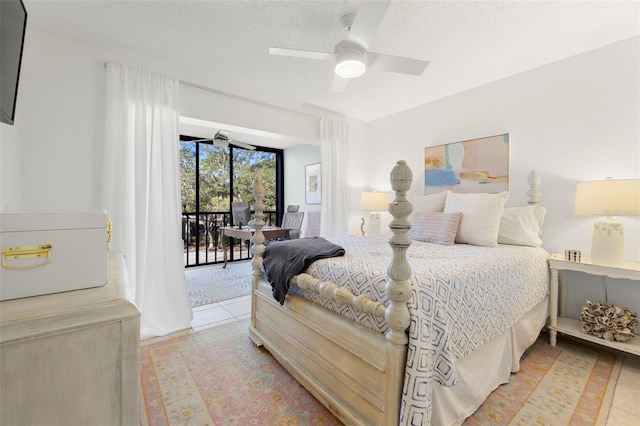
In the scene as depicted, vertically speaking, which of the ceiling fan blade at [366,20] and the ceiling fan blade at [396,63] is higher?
the ceiling fan blade at [366,20]

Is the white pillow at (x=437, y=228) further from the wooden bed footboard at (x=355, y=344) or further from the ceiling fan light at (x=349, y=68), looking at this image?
the ceiling fan light at (x=349, y=68)

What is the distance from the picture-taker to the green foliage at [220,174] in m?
5.11

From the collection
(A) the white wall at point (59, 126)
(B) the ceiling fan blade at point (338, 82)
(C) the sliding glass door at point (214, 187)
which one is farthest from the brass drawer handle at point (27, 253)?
(C) the sliding glass door at point (214, 187)

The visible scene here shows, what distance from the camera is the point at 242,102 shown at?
10.8 feet

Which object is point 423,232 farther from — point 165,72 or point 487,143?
point 165,72

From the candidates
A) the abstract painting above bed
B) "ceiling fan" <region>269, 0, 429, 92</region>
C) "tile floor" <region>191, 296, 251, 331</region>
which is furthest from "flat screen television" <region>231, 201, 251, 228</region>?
"ceiling fan" <region>269, 0, 429, 92</region>

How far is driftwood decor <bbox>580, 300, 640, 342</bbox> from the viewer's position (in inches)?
81.4

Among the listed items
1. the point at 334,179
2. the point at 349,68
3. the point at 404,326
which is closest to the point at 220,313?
the point at 334,179

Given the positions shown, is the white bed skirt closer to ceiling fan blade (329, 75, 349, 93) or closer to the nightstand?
the nightstand

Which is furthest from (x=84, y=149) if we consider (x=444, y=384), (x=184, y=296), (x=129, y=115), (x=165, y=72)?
(x=444, y=384)

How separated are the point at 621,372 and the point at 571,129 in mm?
1959

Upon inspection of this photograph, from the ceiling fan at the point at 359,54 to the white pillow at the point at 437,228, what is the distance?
1.30 m

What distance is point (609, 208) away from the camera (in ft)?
6.61

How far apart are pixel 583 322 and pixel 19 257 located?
330cm
